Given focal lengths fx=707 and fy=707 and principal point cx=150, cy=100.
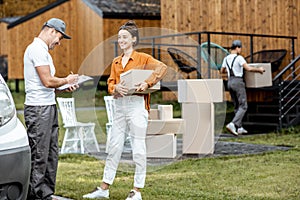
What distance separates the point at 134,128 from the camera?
22.2 ft

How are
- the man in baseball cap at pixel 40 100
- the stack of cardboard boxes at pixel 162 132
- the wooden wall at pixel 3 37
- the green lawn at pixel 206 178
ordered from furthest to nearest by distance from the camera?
the wooden wall at pixel 3 37 → the stack of cardboard boxes at pixel 162 132 → the green lawn at pixel 206 178 → the man in baseball cap at pixel 40 100

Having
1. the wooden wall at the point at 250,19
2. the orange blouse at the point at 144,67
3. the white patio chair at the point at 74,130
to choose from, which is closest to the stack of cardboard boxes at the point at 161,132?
the orange blouse at the point at 144,67

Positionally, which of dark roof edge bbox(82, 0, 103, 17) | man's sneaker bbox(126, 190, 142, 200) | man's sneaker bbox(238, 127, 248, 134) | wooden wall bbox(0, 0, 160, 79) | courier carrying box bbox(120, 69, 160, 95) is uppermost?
dark roof edge bbox(82, 0, 103, 17)

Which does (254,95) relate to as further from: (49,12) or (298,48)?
(49,12)

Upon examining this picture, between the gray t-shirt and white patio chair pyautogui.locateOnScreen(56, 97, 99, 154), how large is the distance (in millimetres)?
5205

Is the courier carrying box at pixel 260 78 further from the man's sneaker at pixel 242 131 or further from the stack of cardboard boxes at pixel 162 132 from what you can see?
the stack of cardboard boxes at pixel 162 132

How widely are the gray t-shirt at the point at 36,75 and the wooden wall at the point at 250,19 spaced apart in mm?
10480

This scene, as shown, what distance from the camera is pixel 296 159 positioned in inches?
389

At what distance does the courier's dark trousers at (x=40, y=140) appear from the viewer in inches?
254

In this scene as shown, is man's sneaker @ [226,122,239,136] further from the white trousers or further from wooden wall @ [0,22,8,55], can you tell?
wooden wall @ [0,22,8,55]

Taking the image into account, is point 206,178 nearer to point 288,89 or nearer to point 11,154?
point 11,154

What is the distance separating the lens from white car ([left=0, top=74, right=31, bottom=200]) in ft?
15.7

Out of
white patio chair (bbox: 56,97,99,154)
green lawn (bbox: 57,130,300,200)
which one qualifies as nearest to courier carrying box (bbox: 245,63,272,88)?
green lawn (bbox: 57,130,300,200)

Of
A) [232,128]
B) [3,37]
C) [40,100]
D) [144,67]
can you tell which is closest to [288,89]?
[232,128]
